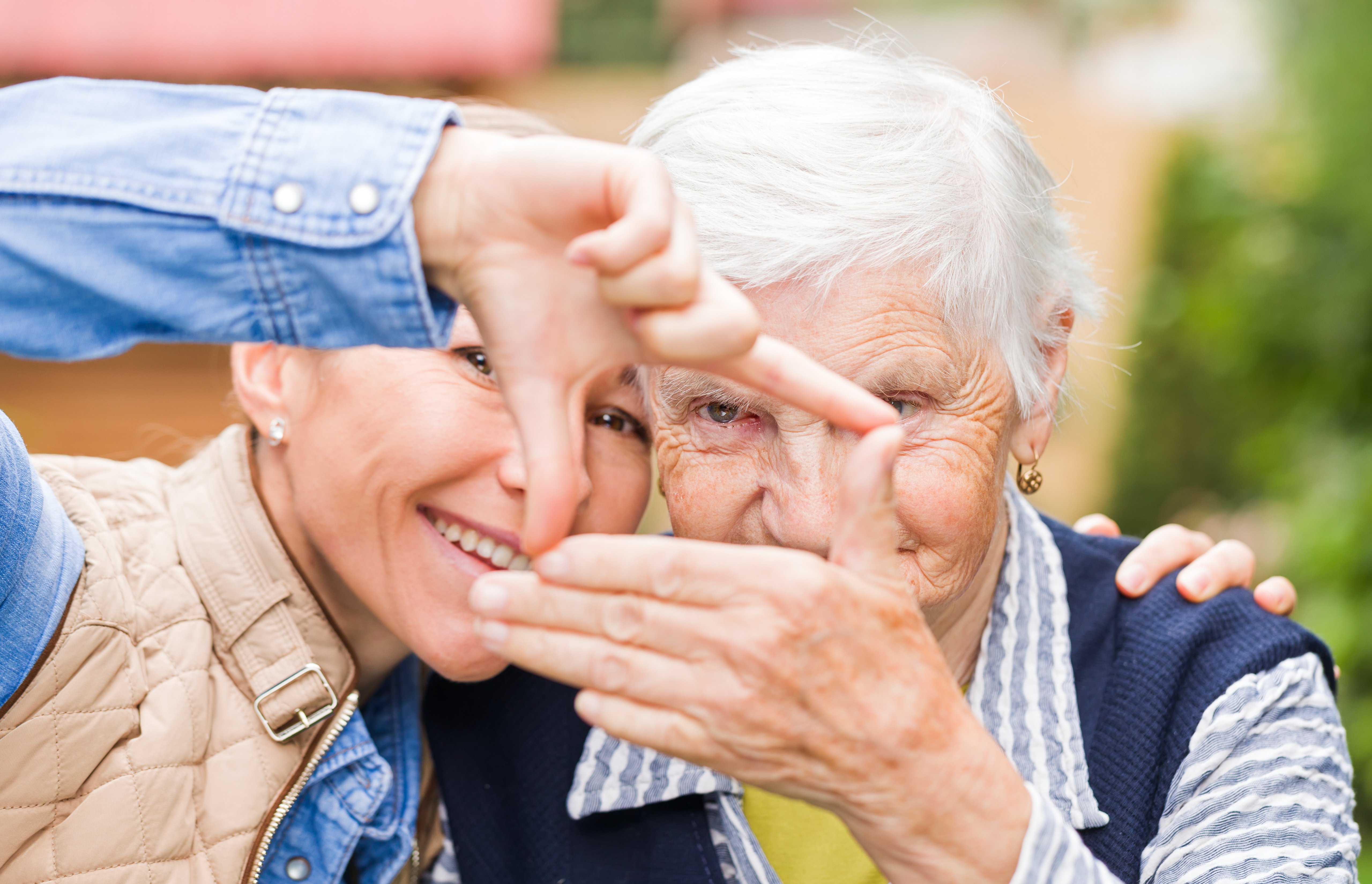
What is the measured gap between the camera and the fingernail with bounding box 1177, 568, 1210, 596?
2.08m

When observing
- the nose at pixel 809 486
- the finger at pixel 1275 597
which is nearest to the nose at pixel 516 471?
the nose at pixel 809 486

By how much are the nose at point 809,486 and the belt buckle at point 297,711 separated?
81 centimetres

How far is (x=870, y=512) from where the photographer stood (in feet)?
4.64

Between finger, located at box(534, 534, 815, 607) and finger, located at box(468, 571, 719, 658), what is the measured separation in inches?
0.5

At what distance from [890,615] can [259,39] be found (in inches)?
280

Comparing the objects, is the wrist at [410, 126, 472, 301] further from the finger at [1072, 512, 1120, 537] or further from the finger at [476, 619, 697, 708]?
the finger at [1072, 512, 1120, 537]

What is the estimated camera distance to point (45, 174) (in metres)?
1.28

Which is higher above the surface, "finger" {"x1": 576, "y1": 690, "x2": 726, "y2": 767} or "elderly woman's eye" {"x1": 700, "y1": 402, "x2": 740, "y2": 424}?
"elderly woman's eye" {"x1": 700, "y1": 402, "x2": 740, "y2": 424}

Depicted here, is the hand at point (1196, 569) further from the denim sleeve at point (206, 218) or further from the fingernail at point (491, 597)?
the denim sleeve at point (206, 218)

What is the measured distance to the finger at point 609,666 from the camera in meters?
1.36

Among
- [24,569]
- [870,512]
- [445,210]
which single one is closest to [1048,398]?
[870,512]

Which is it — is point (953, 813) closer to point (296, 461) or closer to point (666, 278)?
point (666, 278)

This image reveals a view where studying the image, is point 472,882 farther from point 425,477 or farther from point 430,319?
point 430,319

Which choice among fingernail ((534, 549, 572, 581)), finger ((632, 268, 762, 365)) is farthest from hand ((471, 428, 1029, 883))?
finger ((632, 268, 762, 365))
